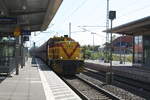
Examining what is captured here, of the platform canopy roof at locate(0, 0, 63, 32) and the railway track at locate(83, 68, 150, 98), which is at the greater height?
the platform canopy roof at locate(0, 0, 63, 32)

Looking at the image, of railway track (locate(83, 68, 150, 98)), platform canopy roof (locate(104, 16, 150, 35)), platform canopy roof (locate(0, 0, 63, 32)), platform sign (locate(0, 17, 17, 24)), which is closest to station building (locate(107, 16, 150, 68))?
platform canopy roof (locate(104, 16, 150, 35))

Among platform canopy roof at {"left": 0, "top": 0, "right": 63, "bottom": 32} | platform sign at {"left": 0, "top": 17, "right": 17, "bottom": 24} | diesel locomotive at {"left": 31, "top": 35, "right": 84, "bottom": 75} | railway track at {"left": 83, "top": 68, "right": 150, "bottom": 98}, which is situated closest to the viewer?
railway track at {"left": 83, "top": 68, "right": 150, "bottom": 98}

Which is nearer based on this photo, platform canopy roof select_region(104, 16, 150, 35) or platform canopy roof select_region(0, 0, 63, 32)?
platform canopy roof select_region(0, 0, 63, 32)

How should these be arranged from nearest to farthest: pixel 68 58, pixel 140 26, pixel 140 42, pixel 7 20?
pixel 7 20, pixel 68 58, pixel 140 26, pixel 140 42

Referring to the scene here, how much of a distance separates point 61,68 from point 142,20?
11.7 m

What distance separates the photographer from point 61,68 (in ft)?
96.1

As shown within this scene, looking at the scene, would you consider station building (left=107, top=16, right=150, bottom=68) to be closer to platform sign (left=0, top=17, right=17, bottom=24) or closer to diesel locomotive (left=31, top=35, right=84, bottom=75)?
diesel locomotive (left=31, top=35, right=84, bottom=75)

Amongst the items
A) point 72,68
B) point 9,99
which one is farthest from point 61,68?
point 9,99

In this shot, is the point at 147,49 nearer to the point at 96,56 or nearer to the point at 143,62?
the point at 143,62

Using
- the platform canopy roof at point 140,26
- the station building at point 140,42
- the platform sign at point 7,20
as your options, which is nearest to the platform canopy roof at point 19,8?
the platform sign at point 7,20

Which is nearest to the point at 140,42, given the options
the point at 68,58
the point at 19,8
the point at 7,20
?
the point at 68,58

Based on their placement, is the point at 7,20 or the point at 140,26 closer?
the point at 7,20

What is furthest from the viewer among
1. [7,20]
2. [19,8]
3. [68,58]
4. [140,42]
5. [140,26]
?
[140,42]

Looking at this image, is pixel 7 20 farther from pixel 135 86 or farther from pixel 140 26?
pixel 140 26
